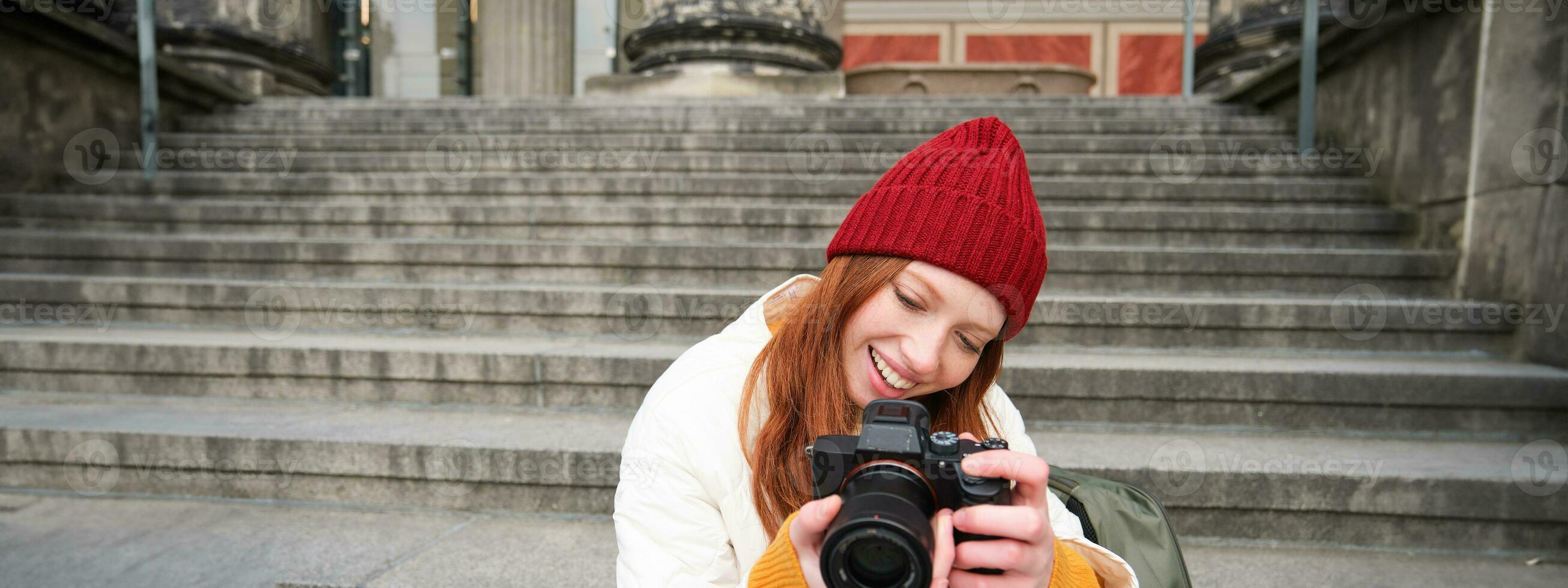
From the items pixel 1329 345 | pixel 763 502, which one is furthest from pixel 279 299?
pixel 1329 345

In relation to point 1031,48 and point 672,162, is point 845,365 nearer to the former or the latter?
point 672,162

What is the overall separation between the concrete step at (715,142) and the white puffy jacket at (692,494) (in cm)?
379

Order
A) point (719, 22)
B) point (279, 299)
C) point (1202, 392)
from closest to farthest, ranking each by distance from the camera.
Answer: point (1202, 392) → point (279, 299) → point (719, 22)

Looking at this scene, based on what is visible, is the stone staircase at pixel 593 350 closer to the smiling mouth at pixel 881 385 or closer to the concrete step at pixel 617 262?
the concrete step at pixel 617 262

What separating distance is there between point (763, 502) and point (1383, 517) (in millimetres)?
2056

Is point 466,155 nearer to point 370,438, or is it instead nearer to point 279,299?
point 279,299

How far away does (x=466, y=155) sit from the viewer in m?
4.84

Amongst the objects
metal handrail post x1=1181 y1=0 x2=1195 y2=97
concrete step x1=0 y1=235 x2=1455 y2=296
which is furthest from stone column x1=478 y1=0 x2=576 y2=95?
metal handrail post x1=1181 y1=0 x2=1195 y2=97

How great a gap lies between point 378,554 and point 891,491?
1867 mm

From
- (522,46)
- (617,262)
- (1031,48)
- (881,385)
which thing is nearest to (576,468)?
(617,262)

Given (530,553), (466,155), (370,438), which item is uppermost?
(466,155)

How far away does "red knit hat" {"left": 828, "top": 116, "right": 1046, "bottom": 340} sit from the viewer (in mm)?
1047

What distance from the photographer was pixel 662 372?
9.41ft

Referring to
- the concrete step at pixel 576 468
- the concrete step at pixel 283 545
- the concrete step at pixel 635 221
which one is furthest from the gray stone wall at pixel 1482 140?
the concrete step at pixel 283 545
